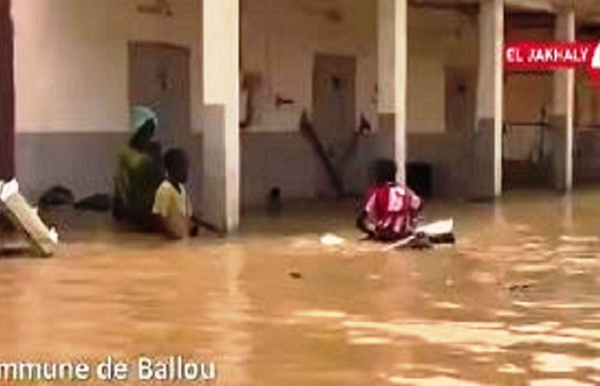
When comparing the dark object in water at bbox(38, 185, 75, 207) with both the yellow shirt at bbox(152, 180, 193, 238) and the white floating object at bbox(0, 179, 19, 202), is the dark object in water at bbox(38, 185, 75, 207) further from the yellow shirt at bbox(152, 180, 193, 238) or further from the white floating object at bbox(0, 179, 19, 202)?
the white floating object at bbox(0, 179, 19, 202)

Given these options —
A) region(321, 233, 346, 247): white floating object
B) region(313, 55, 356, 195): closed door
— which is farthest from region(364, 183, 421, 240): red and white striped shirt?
region(313, 55, 356, 195): closed door

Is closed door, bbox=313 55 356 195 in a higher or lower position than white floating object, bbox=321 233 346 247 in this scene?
higher

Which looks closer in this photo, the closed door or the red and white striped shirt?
the red and white striped shirt

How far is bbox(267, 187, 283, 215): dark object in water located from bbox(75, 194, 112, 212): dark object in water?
130 inches

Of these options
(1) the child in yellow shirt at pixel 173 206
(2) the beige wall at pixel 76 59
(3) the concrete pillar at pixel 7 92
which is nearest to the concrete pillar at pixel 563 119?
(2) the beige wall at pixel 76 59

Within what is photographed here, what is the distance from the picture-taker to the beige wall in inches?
720

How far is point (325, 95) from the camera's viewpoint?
25.5 meters

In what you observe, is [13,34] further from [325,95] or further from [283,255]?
[325,95]

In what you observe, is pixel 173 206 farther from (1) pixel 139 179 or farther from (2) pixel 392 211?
(2) pixel 392 211

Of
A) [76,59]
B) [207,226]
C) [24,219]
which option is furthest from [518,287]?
[76,59]

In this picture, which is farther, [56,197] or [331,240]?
[56,197]

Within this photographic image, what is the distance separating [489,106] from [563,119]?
438 cm

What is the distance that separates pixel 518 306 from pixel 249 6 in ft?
43.4

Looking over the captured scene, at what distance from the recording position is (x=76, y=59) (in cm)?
1900
